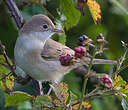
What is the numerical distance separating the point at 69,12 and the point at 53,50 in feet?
2.93

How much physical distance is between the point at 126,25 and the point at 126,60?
216cm

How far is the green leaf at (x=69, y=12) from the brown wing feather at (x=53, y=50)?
659mm

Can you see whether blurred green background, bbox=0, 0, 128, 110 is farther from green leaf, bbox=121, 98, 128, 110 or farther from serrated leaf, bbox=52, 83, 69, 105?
Result: green leaf, bbox=121, 98, 128, 110

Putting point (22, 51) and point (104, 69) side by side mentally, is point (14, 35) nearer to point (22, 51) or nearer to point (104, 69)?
point (22, 51)

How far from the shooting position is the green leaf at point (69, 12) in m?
3.00

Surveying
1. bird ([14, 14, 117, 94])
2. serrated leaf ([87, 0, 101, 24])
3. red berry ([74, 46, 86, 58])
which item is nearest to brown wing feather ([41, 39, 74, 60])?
bird ([14, 14, 117, 94])

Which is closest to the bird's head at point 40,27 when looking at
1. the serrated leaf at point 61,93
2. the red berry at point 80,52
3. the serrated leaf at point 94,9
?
the serrated leaf at point 94,9

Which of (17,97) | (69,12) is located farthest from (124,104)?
(69,12)

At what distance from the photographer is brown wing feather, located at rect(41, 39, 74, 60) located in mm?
3826

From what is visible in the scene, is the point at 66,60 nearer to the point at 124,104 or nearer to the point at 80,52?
the point at 80,52

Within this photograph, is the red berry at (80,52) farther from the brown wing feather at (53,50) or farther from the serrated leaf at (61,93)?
the brown wing feather at (53,50)

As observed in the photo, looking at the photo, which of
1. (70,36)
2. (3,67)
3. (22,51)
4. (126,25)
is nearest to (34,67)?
(22,51)

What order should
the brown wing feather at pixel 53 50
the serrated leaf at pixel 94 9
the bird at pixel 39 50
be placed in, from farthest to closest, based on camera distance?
the brown wing feather at pixel 53 50, the bird at pixel 39 50, the serrated leaf at pixel 94 9

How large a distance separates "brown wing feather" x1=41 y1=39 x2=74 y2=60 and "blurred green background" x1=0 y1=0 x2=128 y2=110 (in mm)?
144
